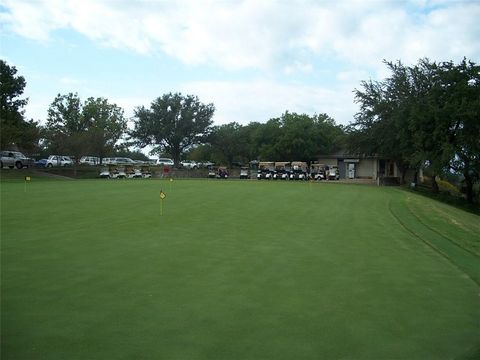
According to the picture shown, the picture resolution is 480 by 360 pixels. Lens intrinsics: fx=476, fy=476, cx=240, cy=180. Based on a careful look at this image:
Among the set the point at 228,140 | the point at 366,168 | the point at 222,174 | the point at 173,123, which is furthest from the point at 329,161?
the point at 173,123

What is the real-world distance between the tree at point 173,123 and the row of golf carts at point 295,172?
2088cm

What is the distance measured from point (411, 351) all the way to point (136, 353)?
3040 millimetres

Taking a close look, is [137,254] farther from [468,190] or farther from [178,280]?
[468,190]

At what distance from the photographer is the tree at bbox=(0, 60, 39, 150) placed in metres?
53.2

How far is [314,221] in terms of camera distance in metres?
16.6

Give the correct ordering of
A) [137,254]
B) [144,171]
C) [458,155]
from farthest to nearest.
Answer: [144,171]
[458,155]
[137,254]

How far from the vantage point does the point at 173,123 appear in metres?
76.9

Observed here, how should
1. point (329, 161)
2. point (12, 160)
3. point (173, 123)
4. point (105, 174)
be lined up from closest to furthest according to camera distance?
point (12, 160) < point (105, 174) < point (329, 161) < point (173, 123)

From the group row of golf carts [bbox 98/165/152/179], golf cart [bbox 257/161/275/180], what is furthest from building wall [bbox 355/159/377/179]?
row of golf carts [bbox 98/165/152/179]

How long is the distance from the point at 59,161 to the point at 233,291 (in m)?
66.7

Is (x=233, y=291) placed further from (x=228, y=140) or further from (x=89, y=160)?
(x=89, y=160)

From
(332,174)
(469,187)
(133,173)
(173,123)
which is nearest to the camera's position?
(469,187)

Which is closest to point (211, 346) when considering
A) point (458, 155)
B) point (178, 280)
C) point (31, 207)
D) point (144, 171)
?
point (178, 280)

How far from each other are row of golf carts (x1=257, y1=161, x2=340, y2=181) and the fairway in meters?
42.4
